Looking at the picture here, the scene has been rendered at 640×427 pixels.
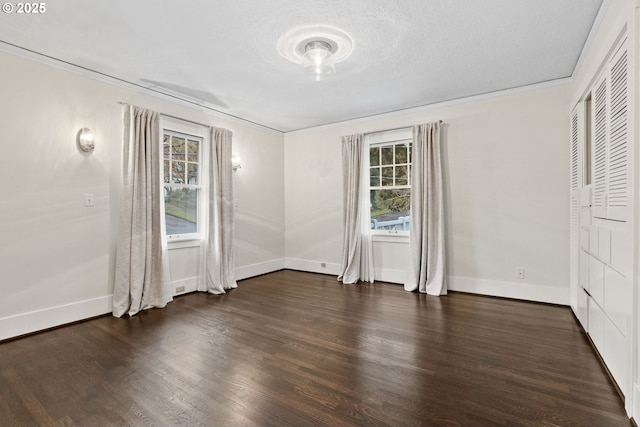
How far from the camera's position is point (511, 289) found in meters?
Result: 3.99

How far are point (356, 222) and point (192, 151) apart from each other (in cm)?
273

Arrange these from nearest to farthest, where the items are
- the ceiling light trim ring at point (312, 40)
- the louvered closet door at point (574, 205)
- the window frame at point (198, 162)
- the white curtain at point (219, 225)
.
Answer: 1. the ceiling light trim ring at point (312, 40)
2. the louvered closet door at point (574, 205)
3. the window frame at point (198, 162)
4. the white curtain at point (219, 225)

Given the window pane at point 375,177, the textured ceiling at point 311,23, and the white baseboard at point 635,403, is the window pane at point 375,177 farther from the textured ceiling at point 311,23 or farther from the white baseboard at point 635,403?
the white baseboard at point 635,403

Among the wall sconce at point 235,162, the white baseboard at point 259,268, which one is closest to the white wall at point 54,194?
the wall sconce at point 235,162

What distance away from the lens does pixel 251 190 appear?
5.34 m

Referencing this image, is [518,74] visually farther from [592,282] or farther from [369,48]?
[592,282]

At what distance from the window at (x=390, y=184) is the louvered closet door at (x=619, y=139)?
2.72 m

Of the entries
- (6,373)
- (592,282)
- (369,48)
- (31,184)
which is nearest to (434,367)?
(592,282)

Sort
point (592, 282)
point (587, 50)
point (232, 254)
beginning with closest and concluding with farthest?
point (592, 282)
point (587, 50)
point (232, 254)

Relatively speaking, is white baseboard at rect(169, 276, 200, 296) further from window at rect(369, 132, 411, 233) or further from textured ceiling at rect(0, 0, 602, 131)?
A: window at rect(369, 132, 411, 233)

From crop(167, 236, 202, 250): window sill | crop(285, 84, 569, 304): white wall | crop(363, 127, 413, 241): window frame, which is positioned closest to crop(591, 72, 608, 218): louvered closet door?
crop(285, 84, 569, 304): white wall

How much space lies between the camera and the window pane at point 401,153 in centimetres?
488

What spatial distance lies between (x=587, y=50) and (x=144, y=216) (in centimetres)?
490

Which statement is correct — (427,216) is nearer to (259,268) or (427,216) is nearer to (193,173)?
(259,268)
